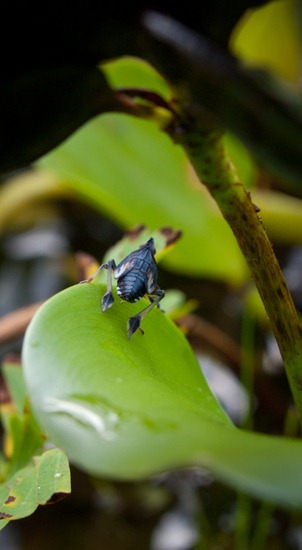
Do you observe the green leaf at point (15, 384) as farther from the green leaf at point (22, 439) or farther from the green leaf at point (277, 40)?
the green leaf at point (277, 40)

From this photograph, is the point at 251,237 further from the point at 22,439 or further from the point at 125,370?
the point at 22,439

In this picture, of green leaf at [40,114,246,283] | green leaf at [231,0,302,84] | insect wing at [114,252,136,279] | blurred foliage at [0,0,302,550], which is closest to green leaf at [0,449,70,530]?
blurred foliage at [0,0,302,550]

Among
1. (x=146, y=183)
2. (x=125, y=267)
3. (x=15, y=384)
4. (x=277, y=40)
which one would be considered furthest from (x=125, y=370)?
(x=277, y=40)

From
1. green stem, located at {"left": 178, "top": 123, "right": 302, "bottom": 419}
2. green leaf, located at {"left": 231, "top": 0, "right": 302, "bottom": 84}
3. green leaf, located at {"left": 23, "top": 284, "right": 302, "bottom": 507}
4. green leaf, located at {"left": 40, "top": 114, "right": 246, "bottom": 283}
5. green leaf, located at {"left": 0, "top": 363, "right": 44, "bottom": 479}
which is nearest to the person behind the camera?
green leaf, located at {"left": 23, "top": 284, "right": 302, "bottom": 507}

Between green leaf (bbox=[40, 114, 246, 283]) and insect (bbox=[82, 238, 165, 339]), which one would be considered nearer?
insect (bbox=[82, 238, 165, 339])

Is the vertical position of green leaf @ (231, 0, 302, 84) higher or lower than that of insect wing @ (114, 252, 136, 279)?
lower

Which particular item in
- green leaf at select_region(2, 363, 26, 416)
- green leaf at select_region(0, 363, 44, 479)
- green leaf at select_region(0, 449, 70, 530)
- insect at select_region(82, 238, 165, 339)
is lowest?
green leaf at select_region(2, 363, 26, 416)

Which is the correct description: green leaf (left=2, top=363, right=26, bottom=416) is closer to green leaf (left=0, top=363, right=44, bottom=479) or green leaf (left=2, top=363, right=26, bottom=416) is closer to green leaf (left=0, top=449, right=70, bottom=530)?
green leaf (left=0, top=363, right=44, bottom=479)
